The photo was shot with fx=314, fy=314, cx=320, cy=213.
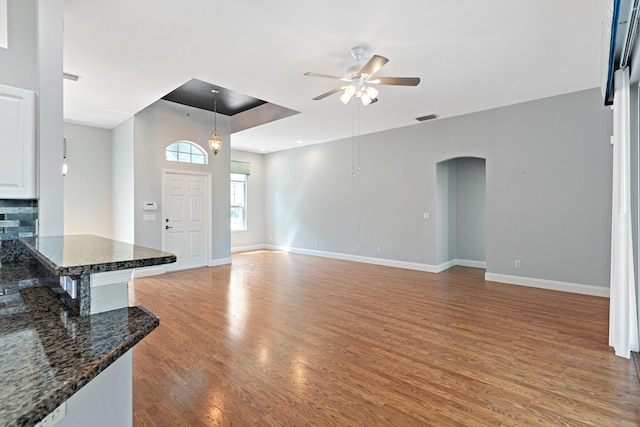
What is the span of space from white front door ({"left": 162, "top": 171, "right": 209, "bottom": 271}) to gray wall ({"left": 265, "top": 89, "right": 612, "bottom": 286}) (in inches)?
125

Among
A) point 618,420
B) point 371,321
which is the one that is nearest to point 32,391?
point 618,420

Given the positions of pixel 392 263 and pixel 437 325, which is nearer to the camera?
pixel 437 325

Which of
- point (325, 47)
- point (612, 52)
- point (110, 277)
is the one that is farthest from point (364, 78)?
point (110, 277)

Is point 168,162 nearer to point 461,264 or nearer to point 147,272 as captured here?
point 147,272

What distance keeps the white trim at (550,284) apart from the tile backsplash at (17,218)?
608 centimetres

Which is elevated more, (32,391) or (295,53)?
(295,53)

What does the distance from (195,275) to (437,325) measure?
4.38 meters

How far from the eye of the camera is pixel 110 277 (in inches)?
47.1

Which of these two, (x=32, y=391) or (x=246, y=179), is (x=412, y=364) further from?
(x=246, y=179)

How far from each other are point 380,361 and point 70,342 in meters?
2.31

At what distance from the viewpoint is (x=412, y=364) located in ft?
8.63

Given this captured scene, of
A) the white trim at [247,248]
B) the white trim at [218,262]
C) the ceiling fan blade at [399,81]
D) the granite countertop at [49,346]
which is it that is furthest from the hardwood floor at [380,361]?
the white trim at [247,248]

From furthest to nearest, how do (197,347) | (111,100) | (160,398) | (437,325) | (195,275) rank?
(195,275) → (111,100) → (437,325) → (197,347) → (160,398)

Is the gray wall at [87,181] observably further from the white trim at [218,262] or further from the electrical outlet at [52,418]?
the electrical outlet at [52,418]
